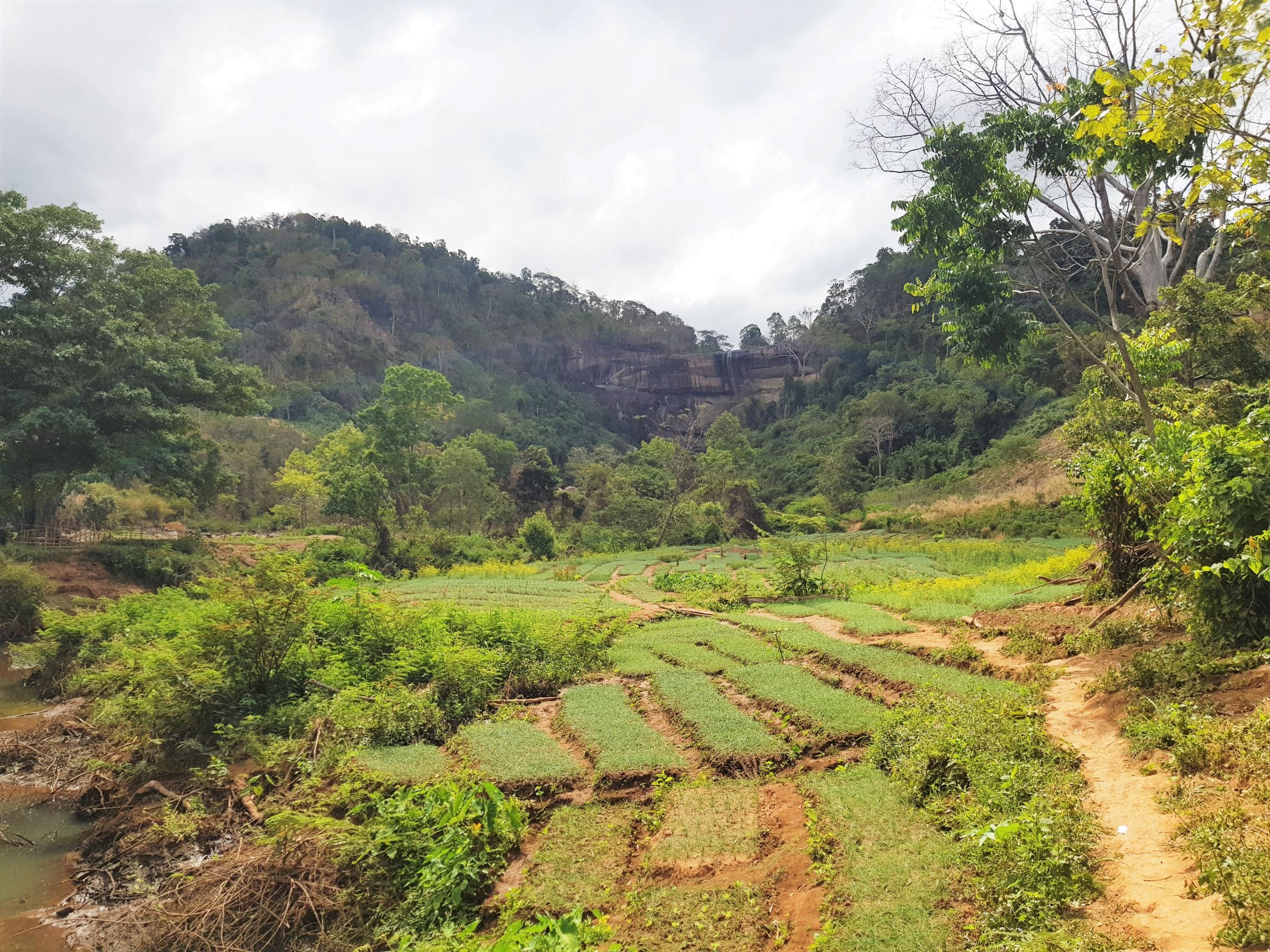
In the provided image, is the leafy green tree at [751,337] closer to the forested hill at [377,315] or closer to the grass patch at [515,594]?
the forested hill at [377,315]

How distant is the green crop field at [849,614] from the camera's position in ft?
36.4

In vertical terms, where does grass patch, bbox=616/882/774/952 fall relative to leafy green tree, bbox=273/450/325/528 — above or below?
below

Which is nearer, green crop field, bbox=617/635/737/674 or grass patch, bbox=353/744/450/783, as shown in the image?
grass patch, bbox=353/744/450/783

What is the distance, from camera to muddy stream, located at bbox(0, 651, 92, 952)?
5879mm

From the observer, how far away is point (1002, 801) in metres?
4.71

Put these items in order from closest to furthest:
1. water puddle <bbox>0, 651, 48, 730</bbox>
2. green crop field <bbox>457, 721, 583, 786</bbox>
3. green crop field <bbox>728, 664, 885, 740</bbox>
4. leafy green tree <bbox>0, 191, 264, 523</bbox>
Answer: green crop field <bbox>457, 721, 583, 786</bbox>
green crop field <bbox>728, 664, 885, 740</bbox>
water puddle <bbox>0, 651, 48, 730</bbox>
leafy green tree <bbox>0, 191, 264, 523</bbox>

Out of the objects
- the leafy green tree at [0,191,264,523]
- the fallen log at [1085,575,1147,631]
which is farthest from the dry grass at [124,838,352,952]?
the leafy green tree at [0,191,264,523]

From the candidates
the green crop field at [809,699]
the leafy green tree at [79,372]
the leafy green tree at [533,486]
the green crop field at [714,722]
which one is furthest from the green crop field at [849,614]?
the leafy green tree at [533,486]

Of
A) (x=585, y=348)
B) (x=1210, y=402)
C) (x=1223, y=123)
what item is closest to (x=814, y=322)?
(x=585, y=348)

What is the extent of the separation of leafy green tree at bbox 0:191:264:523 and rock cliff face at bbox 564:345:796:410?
61.3 m

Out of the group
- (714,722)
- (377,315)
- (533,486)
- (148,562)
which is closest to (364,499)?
(148,562)

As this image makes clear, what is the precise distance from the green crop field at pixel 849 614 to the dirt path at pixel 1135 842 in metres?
4.59

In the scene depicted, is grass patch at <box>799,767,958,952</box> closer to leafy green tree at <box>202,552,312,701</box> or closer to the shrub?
the shrub

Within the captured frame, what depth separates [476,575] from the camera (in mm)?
24562
